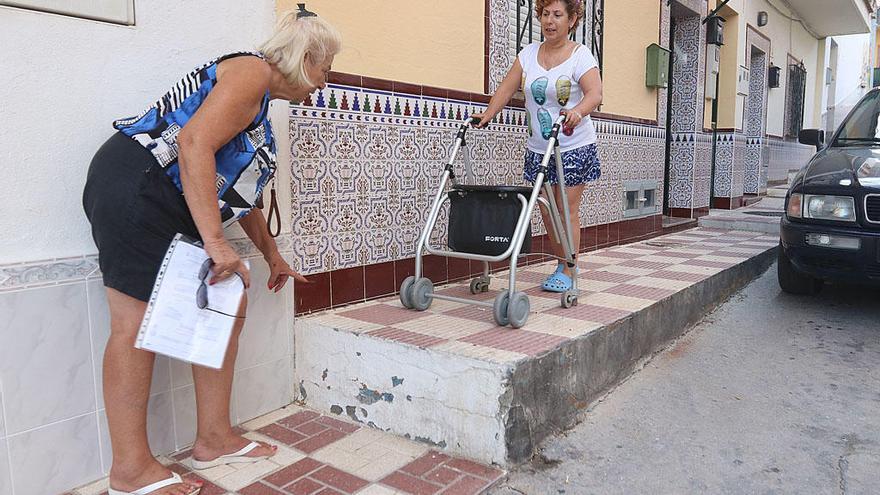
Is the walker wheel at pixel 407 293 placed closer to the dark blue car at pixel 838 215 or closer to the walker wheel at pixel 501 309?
the walker wheel at pixel 501 309

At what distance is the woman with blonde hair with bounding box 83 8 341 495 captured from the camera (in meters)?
2.07

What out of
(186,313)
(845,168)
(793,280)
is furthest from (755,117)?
(186,313)

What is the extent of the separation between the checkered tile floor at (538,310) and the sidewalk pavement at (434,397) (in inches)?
0.4

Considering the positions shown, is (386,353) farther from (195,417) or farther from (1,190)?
(1,190)

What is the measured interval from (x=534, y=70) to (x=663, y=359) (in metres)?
1.86

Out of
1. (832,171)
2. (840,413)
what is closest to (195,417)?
(840,413)

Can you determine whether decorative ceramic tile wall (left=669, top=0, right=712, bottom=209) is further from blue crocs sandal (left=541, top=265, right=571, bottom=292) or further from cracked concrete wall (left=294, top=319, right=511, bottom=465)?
cracked concrete wall (left=294, top=319, right=511, bottom=465)

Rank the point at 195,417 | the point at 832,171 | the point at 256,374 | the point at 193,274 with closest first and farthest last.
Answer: the point at 193,274 < the point at 195,417 < the point at 256,374 < the point at 832,171

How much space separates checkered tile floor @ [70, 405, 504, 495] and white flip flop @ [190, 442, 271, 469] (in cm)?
2

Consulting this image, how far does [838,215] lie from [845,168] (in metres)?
0.38

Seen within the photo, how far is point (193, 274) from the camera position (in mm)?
2115

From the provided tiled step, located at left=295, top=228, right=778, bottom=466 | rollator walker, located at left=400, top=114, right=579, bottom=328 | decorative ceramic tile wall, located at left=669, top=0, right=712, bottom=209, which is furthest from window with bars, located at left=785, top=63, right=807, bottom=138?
rollator walker, located at left=400, top=114, right=579, bottom=328

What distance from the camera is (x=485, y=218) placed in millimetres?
3164

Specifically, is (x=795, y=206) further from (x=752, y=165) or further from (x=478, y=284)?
(x=752, y=165)
